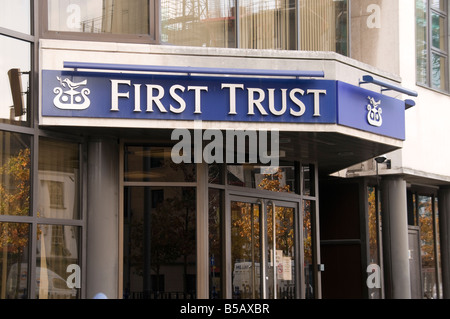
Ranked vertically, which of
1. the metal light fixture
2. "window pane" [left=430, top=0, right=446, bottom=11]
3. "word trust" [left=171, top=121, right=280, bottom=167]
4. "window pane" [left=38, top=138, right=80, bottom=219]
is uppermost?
"window pane" [left=430, top=0, right=446, bottom=11]

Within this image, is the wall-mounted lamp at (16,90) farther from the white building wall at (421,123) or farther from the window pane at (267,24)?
the white building wall at (421,123)

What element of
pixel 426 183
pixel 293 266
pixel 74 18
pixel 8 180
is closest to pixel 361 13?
pixel 426 183

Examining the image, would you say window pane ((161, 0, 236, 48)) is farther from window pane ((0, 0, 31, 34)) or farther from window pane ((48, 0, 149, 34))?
window pane ((0, 0, 31, 34))

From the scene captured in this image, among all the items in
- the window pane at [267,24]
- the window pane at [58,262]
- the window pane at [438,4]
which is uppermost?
the window pane at [438,4]

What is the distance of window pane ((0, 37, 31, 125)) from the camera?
11.6 metres

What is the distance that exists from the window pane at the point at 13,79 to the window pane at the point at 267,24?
3.44 meters

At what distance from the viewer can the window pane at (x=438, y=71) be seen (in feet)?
62.1

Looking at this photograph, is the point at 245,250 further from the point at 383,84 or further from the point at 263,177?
the point at 383,84

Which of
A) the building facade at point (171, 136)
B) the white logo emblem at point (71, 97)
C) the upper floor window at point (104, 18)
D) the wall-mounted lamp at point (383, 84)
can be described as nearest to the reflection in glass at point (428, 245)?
the building facade at point (171, 136)

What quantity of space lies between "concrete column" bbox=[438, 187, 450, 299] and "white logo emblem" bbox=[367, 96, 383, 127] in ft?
22.7

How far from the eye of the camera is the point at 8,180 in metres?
11.6

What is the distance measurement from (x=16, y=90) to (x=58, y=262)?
2497mm

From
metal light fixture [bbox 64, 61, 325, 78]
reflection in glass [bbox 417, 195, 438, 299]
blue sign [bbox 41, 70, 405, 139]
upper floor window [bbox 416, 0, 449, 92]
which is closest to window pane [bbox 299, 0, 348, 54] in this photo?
blue sign [bbox 41, 70, 405, 139]
